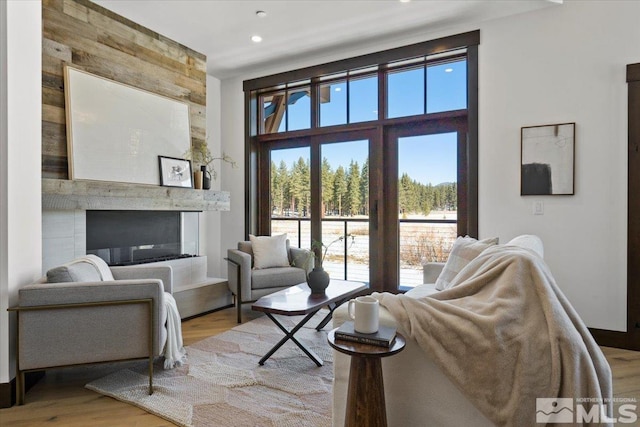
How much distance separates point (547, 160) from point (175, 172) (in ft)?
12.4

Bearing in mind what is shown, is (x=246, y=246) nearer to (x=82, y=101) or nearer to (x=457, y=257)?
(x=82, y=101)

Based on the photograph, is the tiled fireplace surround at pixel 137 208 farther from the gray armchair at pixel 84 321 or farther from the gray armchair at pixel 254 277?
the gray armchair at pixel 84 321

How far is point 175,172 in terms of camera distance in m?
4.19

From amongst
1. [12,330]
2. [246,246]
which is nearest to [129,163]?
[246,246]

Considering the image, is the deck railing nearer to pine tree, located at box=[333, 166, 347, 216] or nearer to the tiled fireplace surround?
pine tree, located at box=[333, 166, 347, 216]

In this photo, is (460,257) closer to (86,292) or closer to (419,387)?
(419,387)

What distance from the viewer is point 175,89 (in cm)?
430

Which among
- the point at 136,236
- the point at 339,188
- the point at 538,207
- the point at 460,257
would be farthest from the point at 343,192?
the point at 136,236

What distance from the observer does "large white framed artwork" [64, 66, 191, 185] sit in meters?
3.31

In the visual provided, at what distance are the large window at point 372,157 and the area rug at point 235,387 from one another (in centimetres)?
175

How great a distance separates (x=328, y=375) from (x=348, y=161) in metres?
2.71

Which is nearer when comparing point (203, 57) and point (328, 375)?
point (328, 375)

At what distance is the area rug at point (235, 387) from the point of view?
201 centimetres

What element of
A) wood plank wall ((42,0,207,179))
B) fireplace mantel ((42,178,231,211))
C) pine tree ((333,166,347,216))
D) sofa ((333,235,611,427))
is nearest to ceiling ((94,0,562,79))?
wood plank wall ((42,0,207,179))
